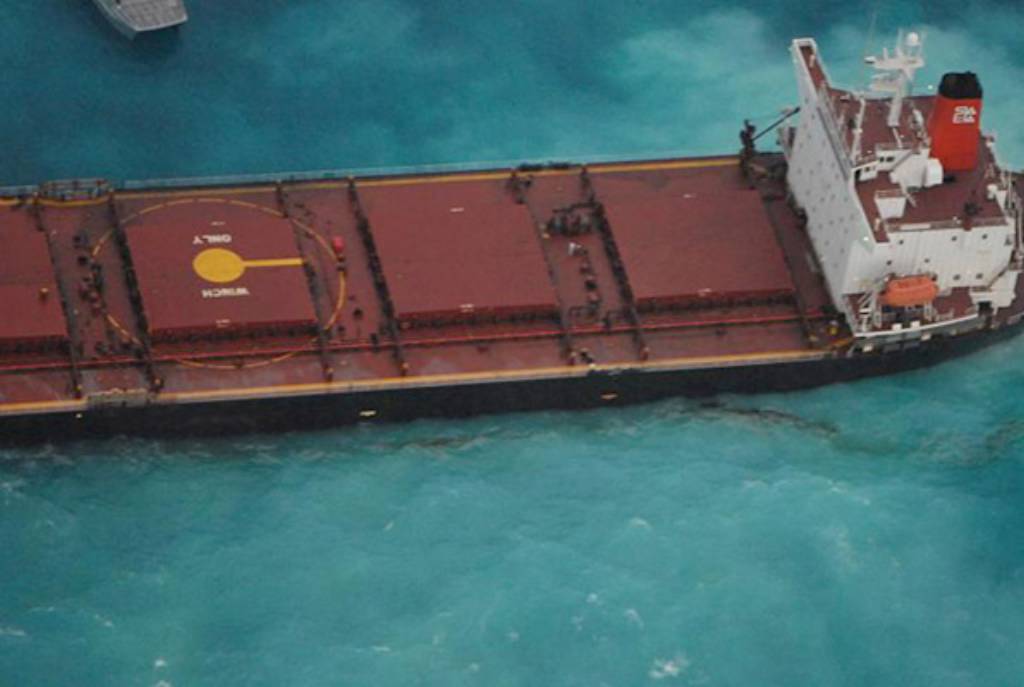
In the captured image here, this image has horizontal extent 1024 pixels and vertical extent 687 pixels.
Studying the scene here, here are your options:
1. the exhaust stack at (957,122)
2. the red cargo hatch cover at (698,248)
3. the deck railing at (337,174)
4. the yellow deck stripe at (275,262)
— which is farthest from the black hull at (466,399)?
the deck railing at (337,174)

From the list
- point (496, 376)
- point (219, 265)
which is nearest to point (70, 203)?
point (219, 265)

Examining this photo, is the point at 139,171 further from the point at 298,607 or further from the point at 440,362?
the point at 298,607

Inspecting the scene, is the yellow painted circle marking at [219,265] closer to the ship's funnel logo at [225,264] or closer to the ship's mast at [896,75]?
the ship's funnel logo at [225,264]

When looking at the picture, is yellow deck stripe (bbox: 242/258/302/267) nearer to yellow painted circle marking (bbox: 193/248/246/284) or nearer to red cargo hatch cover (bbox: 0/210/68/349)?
yellow painted circle marking (bbox: 193/248/246/284)

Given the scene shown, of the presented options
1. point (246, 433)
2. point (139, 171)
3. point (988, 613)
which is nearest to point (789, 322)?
point (988, 613)

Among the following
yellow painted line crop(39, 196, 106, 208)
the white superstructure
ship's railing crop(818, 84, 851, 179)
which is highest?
yellow painted line crop(39, 196, 106, 208)

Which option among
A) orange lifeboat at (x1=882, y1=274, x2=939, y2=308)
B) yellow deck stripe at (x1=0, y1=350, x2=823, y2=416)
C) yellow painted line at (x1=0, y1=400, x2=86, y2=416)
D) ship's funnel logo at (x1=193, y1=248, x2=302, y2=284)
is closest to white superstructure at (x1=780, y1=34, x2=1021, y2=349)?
orange lifeboat at (x1=882, y1=274, x2=939, y2=308)
